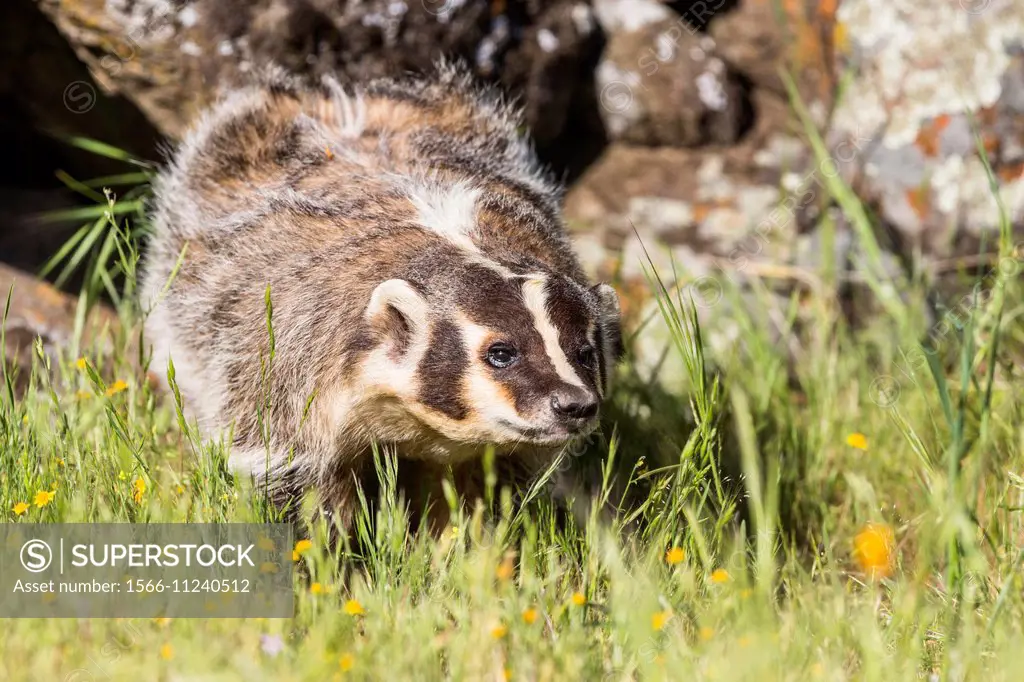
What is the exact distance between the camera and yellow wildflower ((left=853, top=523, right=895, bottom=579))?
3579 mm

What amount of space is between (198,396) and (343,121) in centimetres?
140

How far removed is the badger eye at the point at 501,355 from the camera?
3.44 m

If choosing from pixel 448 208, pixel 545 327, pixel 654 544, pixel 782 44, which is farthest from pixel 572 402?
pixel 782 44

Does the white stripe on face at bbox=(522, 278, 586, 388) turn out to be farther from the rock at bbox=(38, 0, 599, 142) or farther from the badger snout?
the rock at bbox=(38, 0, 599, 142)

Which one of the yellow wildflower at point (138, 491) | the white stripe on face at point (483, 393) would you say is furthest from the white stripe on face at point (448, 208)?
the yellow wildflower at point (138, 491)

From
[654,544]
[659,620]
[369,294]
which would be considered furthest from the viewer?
[369,294]

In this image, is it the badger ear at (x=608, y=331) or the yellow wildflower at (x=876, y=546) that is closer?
the yellow wildflower at (x=876, y=546)

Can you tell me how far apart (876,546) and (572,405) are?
1132mm

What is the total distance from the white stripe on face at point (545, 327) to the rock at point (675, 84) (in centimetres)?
298

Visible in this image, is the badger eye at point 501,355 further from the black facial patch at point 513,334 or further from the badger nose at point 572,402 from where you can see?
the badger nose at point 572,402

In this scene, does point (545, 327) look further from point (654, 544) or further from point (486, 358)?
point (654, 544)

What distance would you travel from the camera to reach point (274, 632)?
114 inches

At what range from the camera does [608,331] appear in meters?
4.05

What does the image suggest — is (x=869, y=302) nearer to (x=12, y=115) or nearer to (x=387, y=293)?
(x=387, y=293)
